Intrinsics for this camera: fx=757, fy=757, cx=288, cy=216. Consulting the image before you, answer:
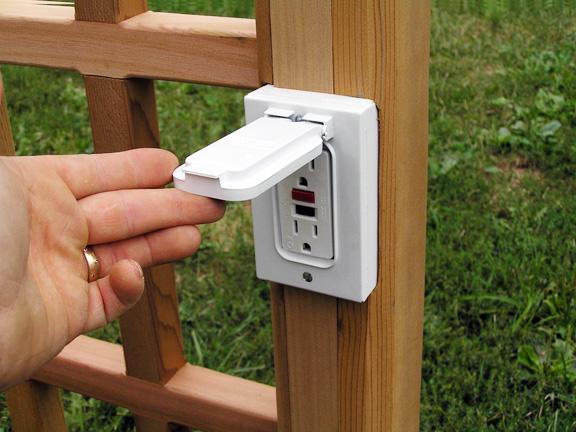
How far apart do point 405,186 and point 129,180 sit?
38cm

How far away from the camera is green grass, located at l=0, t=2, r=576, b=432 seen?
6.58 ft

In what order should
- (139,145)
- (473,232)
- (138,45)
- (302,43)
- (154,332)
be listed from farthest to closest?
(473,232)
(154,332)
(139,145)
(138,45)
(302,43)

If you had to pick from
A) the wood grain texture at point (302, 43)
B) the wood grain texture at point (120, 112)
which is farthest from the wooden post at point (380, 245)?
the wood grain texture at point (120, 112)

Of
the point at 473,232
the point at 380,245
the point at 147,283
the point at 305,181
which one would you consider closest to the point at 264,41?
the point at 305,181

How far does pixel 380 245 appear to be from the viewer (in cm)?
103

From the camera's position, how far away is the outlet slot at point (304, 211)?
1007 millimetres

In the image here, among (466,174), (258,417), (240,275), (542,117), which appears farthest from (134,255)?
(542,117)

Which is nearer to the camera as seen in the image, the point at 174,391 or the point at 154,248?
the point at 154,248

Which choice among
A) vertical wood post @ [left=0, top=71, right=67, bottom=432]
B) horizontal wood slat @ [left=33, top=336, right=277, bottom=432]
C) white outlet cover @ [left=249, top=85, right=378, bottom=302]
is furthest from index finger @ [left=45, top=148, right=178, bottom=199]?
vertical wood post @ [left=0, top=71, right=67, bottom=432]

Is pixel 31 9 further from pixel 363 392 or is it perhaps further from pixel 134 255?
pixel 363 392

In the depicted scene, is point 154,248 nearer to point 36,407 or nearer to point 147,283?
point 147,283

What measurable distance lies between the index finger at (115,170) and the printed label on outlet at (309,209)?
0.17 meters

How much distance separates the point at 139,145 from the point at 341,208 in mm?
482

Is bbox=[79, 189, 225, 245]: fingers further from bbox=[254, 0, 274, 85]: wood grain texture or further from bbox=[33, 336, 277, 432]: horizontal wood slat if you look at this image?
bbox=[33, 336, 277, 432]: horizontal wood slat
